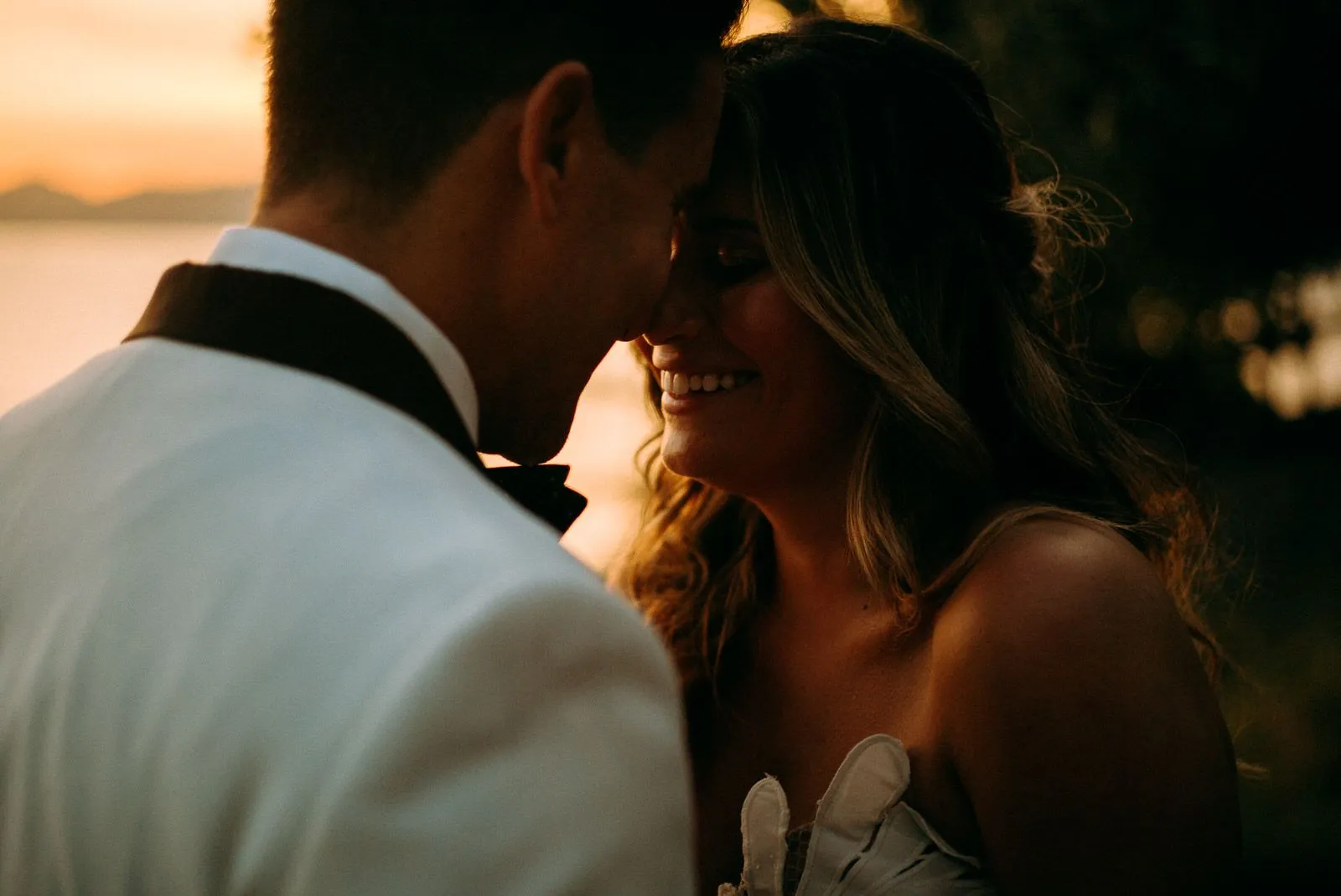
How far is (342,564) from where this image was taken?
988mm

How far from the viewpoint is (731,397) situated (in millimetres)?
2506

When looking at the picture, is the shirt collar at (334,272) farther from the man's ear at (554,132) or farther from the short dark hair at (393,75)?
the man's ear at (554,132)

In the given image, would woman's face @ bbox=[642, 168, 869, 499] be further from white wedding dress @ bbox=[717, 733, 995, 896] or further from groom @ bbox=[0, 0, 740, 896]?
groom @ bbox=[0, 0, 740, 896]

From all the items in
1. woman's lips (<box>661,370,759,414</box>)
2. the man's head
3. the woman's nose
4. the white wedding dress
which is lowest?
the white wedding dress

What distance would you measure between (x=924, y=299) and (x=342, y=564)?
165cm

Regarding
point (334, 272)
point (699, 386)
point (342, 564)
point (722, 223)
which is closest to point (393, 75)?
point (334, 272)

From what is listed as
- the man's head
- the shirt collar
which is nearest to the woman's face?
the man's head

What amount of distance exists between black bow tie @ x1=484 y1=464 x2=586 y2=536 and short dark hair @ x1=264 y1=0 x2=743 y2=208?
55 cm

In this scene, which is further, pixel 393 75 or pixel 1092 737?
pixel 1092 737

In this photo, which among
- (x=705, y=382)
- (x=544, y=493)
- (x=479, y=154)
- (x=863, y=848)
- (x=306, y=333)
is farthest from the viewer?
(x=705, y=382)

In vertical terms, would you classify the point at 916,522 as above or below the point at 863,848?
above

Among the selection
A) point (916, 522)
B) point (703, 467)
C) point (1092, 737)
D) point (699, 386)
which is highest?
point (699, 386)

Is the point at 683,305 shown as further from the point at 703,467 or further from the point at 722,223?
the point at 703,467

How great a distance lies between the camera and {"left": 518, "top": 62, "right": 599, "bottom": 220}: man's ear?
1.33m
